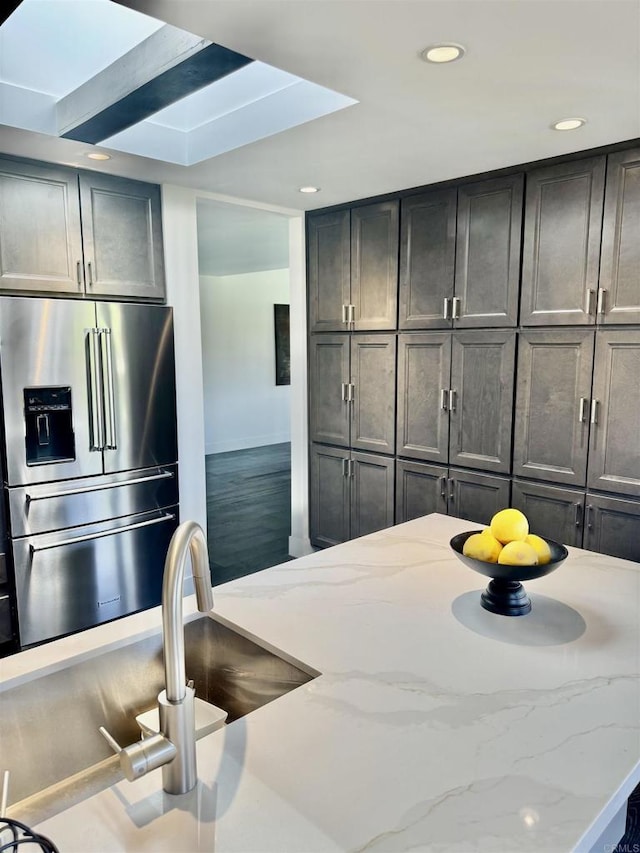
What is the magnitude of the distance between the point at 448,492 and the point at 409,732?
8.12 ft

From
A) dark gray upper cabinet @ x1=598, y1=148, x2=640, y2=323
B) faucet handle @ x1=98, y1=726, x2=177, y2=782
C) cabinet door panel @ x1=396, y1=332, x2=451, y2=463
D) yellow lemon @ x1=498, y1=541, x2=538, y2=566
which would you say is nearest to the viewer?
faucet handle @ x1=98, y1=726, x2=177, y2=782

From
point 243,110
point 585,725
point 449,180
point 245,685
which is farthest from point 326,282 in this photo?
point 585,725

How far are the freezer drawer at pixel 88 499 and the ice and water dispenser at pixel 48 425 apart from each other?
14cm

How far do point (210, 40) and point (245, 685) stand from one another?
167 centimetres

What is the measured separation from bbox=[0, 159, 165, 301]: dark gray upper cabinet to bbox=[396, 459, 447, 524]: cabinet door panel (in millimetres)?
1751

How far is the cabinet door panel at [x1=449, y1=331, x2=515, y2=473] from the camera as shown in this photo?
313cm

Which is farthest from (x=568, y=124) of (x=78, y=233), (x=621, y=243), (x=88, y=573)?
(x=88, y=573)

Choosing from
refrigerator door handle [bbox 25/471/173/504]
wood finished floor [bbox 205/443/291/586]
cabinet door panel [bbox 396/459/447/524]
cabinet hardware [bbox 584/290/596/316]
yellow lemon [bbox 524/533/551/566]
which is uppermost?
cabinet hardware [bbox 584/290/596/316]

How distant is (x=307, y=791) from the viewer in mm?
901

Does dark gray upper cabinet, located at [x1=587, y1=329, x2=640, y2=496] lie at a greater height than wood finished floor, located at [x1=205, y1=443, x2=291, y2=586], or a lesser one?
greater

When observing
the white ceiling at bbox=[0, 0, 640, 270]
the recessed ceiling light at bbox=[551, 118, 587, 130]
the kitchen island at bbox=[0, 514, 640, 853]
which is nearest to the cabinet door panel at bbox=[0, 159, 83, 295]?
the white ceiling at bbox=[0, 0, 640, 270]

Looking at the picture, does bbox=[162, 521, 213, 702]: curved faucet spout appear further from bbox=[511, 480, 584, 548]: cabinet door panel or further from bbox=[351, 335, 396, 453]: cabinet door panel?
bbox=[351, 335, 396, 453]: cabinet door panel

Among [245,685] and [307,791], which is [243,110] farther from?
[307,791]

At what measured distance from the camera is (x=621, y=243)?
266 cm
